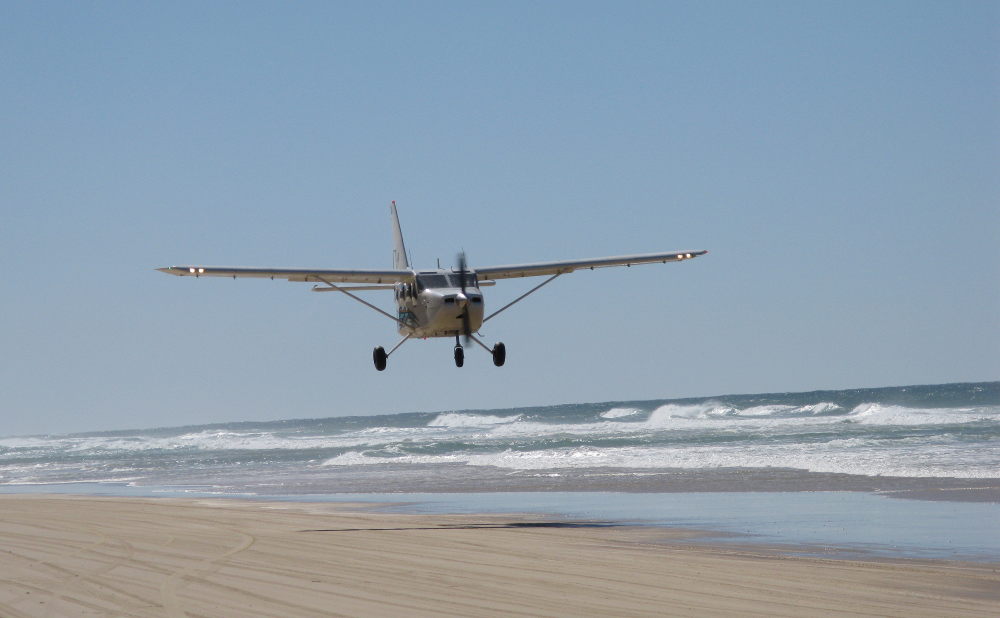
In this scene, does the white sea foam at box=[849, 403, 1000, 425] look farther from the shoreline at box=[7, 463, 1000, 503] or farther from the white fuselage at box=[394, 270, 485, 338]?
the white fuselage at box=[394, 270, 485, 338]

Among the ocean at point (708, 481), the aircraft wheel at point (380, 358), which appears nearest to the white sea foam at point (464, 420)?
the ocean at point (708, 481)

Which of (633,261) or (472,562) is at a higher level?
(633,261)

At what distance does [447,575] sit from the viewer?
11.5 metres

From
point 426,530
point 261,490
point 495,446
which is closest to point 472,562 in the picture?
point 426,530

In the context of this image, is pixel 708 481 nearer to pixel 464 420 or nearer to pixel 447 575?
pixel 447 575

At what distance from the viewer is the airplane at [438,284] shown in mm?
21203

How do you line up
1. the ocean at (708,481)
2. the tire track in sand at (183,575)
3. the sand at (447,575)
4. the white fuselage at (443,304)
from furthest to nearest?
the white fuselage at (443,304) → the ocean at (708,481) → the tire track in sand at (183,575) → the sand at (447,575)

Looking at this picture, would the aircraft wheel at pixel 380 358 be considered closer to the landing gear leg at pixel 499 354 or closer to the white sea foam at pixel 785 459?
the landing gear leg at pixel 499 354

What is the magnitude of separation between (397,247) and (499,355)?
8.07m

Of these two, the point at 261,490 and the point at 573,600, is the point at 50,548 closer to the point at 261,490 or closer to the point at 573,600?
the point at 573,600

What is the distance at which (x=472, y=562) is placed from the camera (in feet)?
40.9

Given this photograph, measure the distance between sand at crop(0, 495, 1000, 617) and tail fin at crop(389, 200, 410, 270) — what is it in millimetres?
13265

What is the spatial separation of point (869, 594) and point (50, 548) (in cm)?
1033

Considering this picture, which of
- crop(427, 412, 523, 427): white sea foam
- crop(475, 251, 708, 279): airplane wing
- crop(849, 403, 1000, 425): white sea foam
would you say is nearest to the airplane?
crop(475, 251, 708, 279): airplane wing
